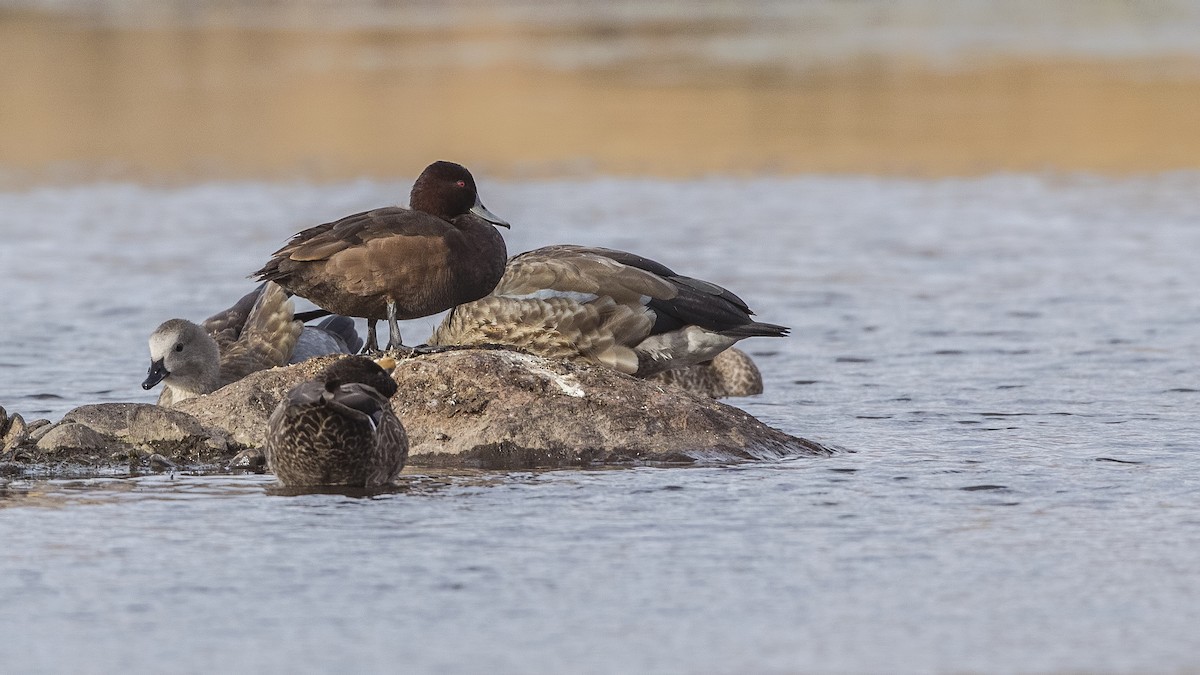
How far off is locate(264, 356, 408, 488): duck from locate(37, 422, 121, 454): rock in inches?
41.8

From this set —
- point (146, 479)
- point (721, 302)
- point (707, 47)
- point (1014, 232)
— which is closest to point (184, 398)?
point (146, 479)

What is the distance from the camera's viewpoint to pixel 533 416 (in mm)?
8891

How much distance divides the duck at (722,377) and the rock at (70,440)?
3.82 metres

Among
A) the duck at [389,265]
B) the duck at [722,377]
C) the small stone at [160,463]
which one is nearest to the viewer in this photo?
the small stone at [160,463]

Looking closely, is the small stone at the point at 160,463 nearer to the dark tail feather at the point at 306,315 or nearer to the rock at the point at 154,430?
the rock at the point at 154,430

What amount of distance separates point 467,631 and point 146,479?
294 centimetres

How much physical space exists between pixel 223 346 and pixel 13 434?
3.07m

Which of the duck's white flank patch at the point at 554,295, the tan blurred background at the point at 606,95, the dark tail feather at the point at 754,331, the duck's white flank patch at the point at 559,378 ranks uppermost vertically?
the tan blurred background at the point at 606,95

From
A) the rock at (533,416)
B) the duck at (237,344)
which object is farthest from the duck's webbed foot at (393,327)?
the duck at (237,344)

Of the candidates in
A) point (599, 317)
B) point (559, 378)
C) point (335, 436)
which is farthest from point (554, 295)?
point (335, 436)

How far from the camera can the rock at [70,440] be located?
871cm

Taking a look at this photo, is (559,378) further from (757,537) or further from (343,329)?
(343,329)

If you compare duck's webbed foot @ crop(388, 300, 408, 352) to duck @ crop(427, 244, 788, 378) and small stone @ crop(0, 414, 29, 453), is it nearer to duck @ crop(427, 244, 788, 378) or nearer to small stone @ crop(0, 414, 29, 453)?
duck @ crop(427, 244, 788, 378)

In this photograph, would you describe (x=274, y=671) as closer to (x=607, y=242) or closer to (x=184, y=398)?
(x=184, y=398)
